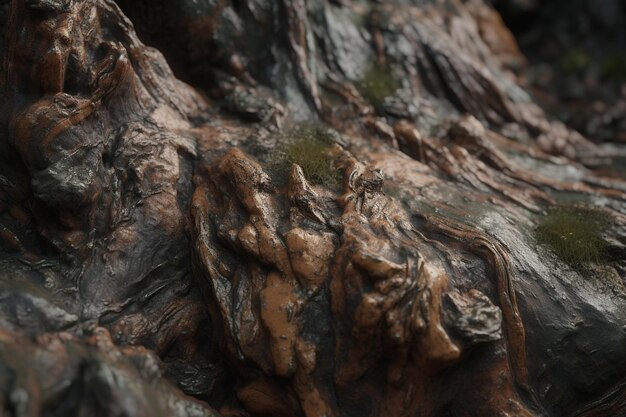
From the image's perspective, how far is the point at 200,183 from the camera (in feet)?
15.9

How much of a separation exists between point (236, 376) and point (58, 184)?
1911 millimetres

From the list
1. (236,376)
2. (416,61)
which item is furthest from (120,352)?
(416,61)

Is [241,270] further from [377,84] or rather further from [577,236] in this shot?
[377,84]

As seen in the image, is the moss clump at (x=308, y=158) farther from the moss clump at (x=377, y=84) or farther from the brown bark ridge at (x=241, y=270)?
the moss clump at (x=377, y=84)

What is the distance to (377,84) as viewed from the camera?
686cm

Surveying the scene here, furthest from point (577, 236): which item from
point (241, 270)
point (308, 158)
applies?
point (241, 270)

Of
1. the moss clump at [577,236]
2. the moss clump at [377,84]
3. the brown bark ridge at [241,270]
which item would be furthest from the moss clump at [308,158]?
the moss clump at [577,236]

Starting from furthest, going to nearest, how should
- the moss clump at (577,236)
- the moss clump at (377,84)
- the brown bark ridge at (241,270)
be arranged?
the moss clump at (377,84) < the moss clump at (577,236) < the brown bark ridge at (241,270)

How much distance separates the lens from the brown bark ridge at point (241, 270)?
392cm

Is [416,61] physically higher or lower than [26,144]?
higher

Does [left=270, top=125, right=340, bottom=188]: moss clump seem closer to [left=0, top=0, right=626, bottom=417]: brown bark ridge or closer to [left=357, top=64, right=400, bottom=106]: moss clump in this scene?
[left=0, top=0, right=626, bottom=417]: brown bark ridge

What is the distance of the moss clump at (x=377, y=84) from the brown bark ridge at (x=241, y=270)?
1184 millimetres

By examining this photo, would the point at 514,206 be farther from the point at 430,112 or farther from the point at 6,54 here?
the point at 6,54

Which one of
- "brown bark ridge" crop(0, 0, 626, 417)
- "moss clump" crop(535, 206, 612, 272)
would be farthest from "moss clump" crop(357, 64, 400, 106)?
"moss clump" crop(535, 206, 612, 272)
